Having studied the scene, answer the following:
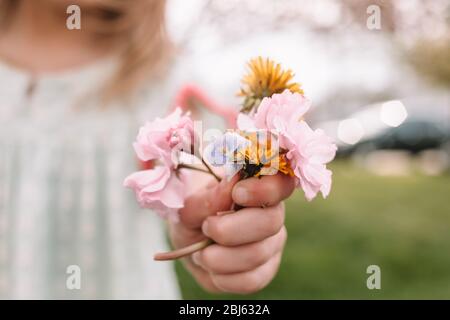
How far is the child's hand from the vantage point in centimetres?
80

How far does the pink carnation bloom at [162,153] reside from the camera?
0.78m

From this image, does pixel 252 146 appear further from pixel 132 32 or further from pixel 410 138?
pixel 410 138

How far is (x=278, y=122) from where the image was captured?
73cm

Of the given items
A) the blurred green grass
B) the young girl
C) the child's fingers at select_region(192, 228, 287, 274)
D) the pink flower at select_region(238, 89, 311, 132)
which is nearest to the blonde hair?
the young girl

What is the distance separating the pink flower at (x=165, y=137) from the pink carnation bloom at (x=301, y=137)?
0.28ft

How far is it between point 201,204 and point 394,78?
9884mm

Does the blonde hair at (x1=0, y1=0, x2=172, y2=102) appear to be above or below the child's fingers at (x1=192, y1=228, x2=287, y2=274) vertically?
above

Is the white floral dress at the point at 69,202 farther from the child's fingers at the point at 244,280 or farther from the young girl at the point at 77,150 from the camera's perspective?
the child's fingers at the point at 244,280

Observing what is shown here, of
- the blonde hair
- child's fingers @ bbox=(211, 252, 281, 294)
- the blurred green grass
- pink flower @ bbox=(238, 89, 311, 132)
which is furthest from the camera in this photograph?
the blurred green grass

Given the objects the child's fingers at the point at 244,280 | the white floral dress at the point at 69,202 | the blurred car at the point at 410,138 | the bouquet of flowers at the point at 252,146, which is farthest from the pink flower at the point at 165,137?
the blurred car at the point at 410,138

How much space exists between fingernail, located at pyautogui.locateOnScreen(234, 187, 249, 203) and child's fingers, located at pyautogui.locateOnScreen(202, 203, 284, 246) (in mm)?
28

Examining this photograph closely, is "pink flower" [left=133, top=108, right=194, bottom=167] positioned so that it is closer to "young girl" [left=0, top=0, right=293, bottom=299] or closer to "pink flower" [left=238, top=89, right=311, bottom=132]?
"pink flower" [left=238, top=89, right=311, bottom=132]

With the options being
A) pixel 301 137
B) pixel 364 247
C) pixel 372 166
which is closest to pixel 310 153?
pixel 301 137
